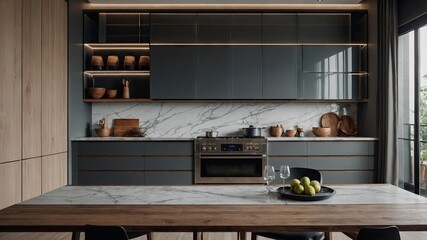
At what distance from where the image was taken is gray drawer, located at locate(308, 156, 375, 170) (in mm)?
4328

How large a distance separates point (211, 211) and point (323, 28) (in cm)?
386

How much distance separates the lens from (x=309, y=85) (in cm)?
463

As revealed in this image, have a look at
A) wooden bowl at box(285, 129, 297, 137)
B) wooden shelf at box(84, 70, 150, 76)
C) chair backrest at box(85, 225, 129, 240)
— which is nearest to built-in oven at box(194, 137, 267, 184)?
wooden bowl at box(285, 129, 297, 137)

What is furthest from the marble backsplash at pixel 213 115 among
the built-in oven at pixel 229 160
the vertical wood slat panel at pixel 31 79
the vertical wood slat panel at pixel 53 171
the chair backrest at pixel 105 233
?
the chair backrest at pixel 105 233

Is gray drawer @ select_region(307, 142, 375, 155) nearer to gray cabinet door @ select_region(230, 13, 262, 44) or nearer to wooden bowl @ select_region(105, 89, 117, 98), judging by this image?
gray cabinet door @ select_region(230, 13, 262, 44)

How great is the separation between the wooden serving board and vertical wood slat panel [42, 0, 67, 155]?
36.1 inches

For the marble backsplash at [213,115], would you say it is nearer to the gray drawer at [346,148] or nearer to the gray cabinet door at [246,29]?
the gray drawer at [346,148]

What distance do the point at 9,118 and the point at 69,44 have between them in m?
1.57

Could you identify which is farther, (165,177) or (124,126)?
(124,126)

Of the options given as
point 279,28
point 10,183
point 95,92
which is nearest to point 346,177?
point 279,28

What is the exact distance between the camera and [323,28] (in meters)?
4.68

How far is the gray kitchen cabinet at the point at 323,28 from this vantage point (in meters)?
4.65

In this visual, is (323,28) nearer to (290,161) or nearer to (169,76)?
(290,161)

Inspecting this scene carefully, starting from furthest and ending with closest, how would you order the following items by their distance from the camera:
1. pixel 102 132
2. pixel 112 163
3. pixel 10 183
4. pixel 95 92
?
pixel 102 132, pixel 95 92, pixel 112 163, pixel 10 183
